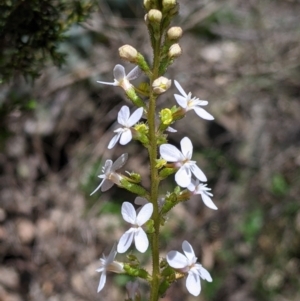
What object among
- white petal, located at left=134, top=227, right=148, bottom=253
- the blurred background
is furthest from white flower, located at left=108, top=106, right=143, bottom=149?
the blurred background

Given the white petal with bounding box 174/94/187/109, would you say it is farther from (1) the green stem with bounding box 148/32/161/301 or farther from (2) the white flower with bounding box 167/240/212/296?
(2) the white flower with bounding box 167/240/212/296

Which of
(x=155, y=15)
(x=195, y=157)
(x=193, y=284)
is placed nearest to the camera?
(x=155, y=15)

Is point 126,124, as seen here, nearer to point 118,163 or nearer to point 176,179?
point 118,163

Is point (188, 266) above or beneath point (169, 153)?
beneath

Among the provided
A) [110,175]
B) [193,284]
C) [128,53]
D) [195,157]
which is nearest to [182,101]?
[128,53]

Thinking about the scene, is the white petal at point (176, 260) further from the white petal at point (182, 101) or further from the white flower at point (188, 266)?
the white petal at point (182, 101)

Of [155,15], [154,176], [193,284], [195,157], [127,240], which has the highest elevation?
[155,15]
